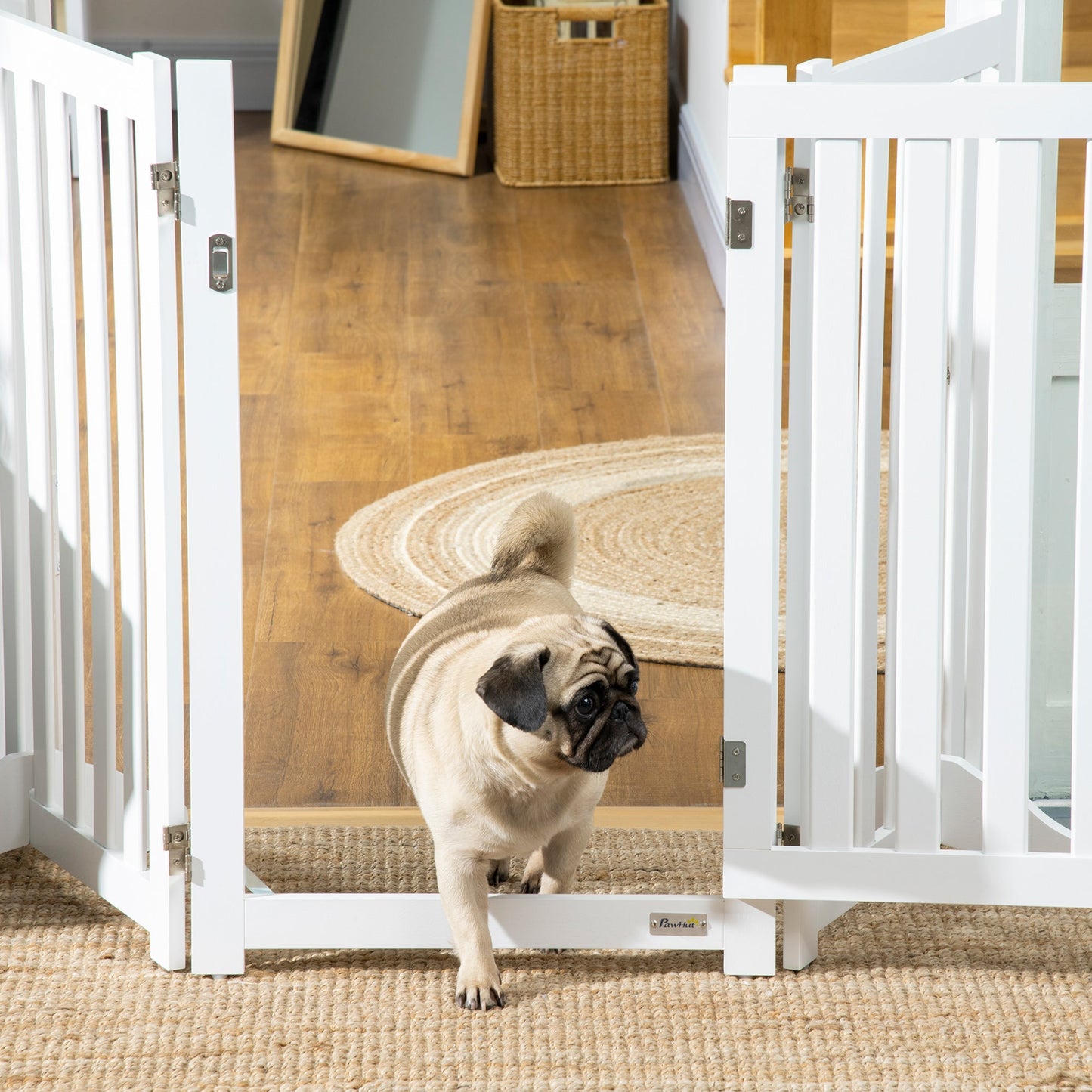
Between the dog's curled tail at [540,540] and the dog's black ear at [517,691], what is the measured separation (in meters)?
0.34

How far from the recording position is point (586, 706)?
127cm

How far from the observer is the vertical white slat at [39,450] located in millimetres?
1387

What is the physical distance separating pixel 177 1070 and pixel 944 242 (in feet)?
2.97

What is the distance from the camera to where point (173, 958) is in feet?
4.56

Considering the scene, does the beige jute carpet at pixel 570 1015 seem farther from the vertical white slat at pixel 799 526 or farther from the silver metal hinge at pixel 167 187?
the silver metal hinge at pixel 167 187

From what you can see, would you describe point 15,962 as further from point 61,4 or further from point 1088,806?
point 61,4

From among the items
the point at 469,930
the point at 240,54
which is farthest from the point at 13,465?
the point at 240,54

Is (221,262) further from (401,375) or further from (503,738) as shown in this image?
(401,375)

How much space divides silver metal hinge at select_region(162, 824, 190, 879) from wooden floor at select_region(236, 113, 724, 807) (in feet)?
1.28

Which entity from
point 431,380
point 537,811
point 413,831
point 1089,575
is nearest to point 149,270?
point 537,811

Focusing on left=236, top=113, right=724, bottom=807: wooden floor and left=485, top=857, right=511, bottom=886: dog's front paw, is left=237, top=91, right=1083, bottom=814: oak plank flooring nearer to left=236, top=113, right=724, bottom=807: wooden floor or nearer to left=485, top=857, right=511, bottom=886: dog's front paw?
left=236, top=113, right=724, bottom=807: wooden floor

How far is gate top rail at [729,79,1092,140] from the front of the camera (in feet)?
3.95

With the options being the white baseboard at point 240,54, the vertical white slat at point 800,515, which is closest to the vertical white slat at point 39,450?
the vertical white slat at point 800,515

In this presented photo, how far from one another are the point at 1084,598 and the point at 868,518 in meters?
0.19
